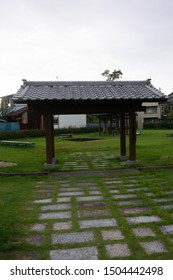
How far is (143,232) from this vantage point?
171 inches

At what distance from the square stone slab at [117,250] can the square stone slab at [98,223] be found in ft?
2.59

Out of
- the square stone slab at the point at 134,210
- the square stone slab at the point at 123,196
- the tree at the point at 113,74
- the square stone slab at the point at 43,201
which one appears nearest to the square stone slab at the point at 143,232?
the square stone slab at the point at 134,210

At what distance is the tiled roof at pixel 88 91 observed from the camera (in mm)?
9336

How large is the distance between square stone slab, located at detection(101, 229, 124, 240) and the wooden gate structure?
5.60m

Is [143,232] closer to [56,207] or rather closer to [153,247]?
[153,247]

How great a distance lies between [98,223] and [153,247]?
1189mm

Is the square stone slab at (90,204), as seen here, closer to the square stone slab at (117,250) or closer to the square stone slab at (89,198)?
the square stone slab at (89,198)

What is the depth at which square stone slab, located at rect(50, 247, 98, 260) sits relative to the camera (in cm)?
361

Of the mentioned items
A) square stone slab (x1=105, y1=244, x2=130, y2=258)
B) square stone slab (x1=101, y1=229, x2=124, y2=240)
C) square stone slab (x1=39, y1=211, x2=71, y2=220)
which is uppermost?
square stone slab (x1=39, y1=211, x2=71, y2=220)

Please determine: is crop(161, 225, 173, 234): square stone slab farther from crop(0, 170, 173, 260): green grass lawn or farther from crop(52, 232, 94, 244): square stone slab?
crop(52, 232, 94, 244): square stone slab

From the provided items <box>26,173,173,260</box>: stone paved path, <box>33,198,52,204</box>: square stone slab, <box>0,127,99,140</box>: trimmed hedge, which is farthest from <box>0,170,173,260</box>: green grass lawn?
<box>0,127,99,140</box>: trimmed hedge

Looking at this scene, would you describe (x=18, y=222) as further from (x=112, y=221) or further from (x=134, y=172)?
(x=134, y=172)

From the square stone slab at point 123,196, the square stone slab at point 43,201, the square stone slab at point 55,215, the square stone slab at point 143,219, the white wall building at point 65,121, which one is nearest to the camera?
the square stone slab at point 143,219

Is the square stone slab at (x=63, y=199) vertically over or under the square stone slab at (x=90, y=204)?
over
